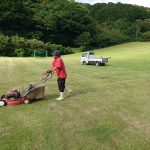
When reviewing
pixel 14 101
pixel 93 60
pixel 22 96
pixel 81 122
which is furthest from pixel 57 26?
pixel 81 122

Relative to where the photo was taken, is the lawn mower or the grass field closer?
the grass field

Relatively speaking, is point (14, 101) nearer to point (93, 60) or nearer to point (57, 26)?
point (93, 60)

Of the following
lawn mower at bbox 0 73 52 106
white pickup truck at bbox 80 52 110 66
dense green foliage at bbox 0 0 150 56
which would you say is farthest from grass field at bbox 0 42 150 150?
dense green foliage at bbox 0 0 150 56

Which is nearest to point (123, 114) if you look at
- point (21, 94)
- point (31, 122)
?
point (31, 122)

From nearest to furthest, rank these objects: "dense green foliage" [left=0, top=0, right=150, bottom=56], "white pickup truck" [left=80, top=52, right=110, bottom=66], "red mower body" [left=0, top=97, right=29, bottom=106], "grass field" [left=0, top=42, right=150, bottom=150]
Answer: "grass field" [left=0, top=42, right=150, bottom=150] → "red mower body" [left=0, top=97, right=29, bottom=106] → "white pickup truck" [left=80, top=52, right=110, bottom=66] → "dense green foliage" [left=0, top=0, right=150, bottom=56]

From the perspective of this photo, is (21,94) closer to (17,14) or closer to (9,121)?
(9,121)

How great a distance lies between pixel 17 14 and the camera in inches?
3812

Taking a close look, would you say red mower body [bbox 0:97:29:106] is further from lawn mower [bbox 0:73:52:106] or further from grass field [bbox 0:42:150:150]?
grass field [bbox 0:42:150:150]

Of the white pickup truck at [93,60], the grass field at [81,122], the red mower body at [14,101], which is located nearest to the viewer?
the grass field at [81,122]

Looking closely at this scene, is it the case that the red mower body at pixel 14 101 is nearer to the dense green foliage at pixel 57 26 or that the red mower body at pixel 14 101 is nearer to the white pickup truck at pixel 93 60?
the white pickup truck at pixel 93 60

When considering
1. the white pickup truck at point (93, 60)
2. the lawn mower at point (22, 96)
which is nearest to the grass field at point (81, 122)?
the lawn mower at point (22, 96)

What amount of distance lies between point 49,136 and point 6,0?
92444 mm

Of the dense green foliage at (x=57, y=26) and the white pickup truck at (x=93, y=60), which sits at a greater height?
the dense green foliage at (x=57, y=26)

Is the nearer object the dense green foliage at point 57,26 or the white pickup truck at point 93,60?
the white pickup truck at point 93,60
